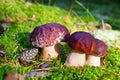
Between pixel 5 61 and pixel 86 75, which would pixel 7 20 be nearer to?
pixel 5 61

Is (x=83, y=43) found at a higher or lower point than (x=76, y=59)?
A: higher

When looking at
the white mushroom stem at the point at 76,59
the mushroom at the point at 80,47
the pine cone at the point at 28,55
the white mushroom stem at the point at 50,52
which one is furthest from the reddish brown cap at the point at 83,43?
the pine cone at the point at 28,55

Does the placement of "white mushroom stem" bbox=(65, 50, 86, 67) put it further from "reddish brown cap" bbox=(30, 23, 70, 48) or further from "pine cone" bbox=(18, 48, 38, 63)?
"pine cone" bbox=(18, 48, 38, 63)

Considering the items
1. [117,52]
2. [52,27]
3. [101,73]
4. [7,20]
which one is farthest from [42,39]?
[7,20]

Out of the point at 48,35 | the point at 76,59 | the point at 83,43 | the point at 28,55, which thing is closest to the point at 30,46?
the point at 28,55

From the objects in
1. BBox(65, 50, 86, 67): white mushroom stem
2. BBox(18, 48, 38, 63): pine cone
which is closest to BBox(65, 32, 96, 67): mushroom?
BBox(65, 50, 86, 67): white mushroom stem

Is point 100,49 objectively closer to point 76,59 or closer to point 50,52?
point 76,59

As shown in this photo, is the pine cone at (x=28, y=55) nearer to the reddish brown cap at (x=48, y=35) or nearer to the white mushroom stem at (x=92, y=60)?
the reddish brown cap at (x=48, y=35)
